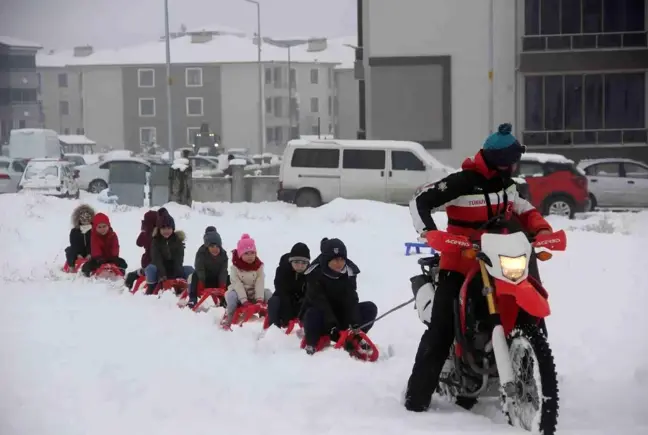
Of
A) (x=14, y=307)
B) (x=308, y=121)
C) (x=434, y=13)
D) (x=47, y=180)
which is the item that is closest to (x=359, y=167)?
(x=47, y=180)

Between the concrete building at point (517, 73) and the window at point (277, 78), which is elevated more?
the window at point (277, 78)

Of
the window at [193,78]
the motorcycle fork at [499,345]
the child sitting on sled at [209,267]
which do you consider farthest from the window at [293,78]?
the motorcycle fork at [499,345]

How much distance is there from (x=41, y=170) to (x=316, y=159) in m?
10.2

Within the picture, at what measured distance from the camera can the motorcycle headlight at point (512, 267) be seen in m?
5.36

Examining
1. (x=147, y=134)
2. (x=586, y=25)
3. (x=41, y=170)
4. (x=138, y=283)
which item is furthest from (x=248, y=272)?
(x=147, y=134)

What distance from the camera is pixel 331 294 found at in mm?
8227

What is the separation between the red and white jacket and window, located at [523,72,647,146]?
98.1 ft

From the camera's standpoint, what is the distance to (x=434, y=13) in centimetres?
3544

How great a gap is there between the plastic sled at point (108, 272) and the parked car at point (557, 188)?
11461 millimetres

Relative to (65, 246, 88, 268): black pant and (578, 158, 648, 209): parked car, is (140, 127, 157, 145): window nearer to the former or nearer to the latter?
(578, 158, 648, 209): parked car

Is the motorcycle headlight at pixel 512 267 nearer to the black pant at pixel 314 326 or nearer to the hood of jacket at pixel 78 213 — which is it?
the black pant at pixel 314 326

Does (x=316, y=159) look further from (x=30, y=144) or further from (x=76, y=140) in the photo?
(x=76, y=140)

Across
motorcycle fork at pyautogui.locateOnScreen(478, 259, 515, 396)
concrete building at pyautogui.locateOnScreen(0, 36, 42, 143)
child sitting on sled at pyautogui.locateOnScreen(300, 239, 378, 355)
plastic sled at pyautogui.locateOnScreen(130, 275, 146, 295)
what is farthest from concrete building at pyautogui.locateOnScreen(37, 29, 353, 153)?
motorcycle fork at pyautogui.locateOnScreen(478, 259, 515, 396)

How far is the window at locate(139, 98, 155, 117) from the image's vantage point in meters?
77.1
